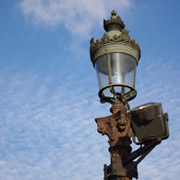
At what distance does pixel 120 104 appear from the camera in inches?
248

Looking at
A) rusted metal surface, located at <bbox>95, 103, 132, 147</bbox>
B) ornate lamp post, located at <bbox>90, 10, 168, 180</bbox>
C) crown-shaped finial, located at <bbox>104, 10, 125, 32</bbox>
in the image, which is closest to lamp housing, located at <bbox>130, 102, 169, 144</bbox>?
ornate lamp post, located at <bbox>90, 10, 168, 180</bbox>

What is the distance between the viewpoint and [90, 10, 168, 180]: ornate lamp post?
5.38 m

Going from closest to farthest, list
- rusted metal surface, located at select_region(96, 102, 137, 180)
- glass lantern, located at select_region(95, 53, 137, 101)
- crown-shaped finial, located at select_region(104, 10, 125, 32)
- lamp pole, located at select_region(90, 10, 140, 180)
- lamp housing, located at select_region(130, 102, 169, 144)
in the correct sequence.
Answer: lamp housing, located at select_region(130, 102, 169, 144) → rusted metal surface, located at select_region(96, 102, 137, 180) → lamp pole, located at select_region(90, 10, 140, 180) → glass lantern, located at select_region(95, 53, 137, 101) → crown-shaped finial, located at select_region(104, 10, 125, 32)

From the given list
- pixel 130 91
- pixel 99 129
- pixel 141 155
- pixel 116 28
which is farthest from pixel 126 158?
pixel 116 28

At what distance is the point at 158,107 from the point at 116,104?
1.08 m

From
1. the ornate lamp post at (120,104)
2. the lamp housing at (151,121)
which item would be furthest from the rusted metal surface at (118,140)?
the lamp housing at (151,121)

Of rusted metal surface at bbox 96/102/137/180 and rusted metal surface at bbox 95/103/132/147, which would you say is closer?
rusted metal surface at bbox 96/102/137/180

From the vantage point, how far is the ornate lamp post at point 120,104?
5383mm

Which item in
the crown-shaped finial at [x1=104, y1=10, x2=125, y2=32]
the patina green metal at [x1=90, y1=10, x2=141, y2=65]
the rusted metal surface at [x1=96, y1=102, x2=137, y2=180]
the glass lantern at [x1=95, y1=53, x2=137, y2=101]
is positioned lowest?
the rusted metal surface at [x1=96, y1=102, x2=137, y2=180]

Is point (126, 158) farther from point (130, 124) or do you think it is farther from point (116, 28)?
point (116, 28)

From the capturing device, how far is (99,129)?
6.18 meters

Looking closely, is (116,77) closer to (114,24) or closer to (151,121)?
(114,24)

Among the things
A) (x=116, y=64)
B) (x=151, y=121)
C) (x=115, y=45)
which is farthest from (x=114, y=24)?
(x=151, y=121)

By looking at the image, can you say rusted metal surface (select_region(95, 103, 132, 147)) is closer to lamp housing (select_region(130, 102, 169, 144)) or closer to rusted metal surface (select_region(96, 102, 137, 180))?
rusted metal surface (select_region(96, 102, 137, 180))
